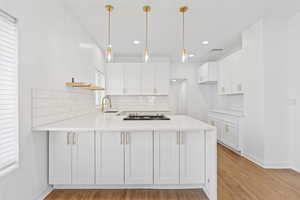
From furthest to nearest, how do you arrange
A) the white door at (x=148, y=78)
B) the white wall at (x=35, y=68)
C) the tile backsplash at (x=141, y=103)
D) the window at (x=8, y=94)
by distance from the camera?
the tile backsplash at (x=141, y=103) → the white door at (x=148, y=78) → the white wall at (x=35, y=68) → the window at (x=8, y=94)

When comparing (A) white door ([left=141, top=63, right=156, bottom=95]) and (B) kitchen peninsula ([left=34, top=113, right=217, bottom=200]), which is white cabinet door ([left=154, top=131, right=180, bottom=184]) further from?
(A) white door ([left=141, top=63, right=156, bottom=95])

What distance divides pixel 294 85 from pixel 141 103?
388 centimetres

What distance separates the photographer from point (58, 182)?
232 centimetres

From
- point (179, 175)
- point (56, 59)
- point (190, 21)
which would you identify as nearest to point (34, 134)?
point (56, 59)

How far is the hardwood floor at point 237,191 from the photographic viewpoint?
225 cm

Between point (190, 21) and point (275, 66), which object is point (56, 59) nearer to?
point (190, 21)

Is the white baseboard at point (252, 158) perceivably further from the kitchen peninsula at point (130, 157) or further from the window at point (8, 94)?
the window at point (8, 94)

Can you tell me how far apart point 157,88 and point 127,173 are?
3554 mm

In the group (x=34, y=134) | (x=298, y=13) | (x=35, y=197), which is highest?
(x=298, y=13)

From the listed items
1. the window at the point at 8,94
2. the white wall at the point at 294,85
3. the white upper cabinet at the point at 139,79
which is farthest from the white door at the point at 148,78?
the window at the point at 8,94

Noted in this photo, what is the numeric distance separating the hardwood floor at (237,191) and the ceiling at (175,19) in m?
2.67

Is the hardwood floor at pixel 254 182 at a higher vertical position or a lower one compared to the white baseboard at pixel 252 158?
lower

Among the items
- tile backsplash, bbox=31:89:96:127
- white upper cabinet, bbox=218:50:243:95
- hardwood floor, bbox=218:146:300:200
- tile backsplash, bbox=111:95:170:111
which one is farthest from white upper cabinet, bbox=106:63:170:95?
hardwood floor, bbox=218:146:300:200

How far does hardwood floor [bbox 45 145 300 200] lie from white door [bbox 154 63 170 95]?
3024 mm
